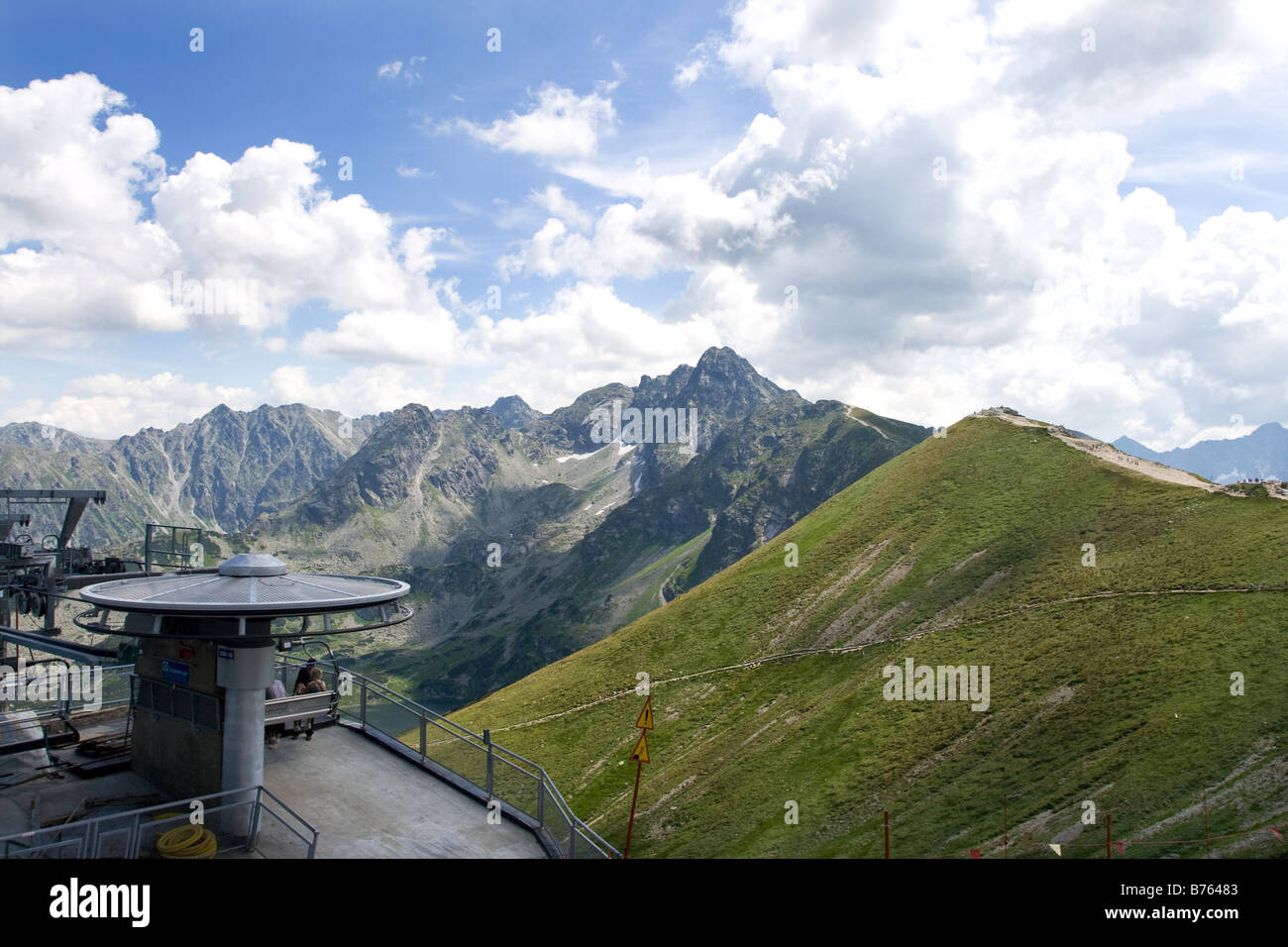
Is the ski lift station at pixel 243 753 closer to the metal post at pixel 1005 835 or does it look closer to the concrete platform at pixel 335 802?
the concrete platform at pixel 335 802

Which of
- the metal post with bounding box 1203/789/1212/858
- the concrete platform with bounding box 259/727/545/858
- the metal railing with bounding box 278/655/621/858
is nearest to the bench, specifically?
the concrete platform with bounding box 259/727/545/858

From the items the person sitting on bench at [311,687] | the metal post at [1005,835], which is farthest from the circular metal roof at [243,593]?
the metal post at [1005,835]

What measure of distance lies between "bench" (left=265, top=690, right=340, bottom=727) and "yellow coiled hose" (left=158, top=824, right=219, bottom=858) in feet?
19.5

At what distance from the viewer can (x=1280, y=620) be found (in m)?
40.7

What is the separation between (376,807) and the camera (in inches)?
795

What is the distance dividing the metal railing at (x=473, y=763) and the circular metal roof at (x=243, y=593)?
349 cm

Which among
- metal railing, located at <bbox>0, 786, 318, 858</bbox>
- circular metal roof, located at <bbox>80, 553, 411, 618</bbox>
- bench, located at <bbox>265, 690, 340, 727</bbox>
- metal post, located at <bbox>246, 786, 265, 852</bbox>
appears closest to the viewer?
metal railing, located at <bbox>0, 786, 318, 858</bbox>

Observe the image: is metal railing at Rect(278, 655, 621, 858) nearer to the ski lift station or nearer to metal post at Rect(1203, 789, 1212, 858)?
the ski lift station

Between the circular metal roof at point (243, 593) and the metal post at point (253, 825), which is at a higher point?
the circular metal roof at point (243, 593)

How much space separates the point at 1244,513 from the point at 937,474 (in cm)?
3847

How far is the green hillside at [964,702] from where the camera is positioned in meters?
33.2

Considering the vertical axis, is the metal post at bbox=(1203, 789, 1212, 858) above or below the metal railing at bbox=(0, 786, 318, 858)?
below

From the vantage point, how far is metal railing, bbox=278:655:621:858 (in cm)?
1870
